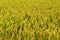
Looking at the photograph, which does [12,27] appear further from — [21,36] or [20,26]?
[21,36]

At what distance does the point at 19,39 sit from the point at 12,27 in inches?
16.9

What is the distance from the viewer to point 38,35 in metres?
2.40

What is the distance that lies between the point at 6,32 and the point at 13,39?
0.25 meters

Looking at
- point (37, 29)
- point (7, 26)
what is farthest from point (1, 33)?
point (37, 29)

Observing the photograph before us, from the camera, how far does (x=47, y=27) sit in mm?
2793

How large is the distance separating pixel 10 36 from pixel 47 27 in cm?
57

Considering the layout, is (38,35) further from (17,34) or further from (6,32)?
(6,32)

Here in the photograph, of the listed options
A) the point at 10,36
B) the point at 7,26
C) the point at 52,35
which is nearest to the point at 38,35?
the point at 52,35

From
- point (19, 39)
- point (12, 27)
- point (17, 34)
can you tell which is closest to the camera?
point (19, 39)

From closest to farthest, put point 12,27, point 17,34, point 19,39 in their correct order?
point 19,39 < point 17,34 < point 12,27

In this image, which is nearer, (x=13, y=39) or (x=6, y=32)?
(x=13, y=39)

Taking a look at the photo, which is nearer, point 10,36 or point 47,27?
point 10,36

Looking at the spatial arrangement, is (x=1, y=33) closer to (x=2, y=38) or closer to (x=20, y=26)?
(x=2, y=38)

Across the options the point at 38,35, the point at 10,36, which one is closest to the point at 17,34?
the point at 10,36
